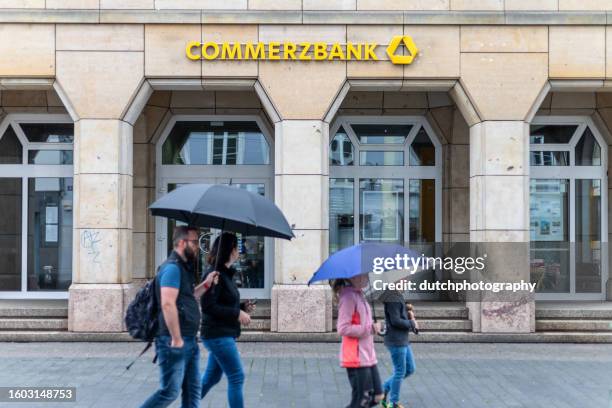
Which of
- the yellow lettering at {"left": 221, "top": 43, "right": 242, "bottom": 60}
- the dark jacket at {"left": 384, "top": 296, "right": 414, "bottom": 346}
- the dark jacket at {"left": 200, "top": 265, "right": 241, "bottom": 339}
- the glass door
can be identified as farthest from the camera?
the glass door

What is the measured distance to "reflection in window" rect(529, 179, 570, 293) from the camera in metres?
14.8

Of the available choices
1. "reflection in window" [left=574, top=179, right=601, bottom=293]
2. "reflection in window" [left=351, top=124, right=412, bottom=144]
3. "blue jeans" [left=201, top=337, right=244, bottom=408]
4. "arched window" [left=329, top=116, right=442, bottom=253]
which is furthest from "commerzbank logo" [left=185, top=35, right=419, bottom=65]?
"blue jeans" [left=201, top=337, right=244, bottom=408]

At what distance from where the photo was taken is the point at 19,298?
14.3 meters

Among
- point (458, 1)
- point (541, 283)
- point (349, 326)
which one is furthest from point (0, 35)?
point (541, 283)

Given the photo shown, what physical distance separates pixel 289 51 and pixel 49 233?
6.22 meters

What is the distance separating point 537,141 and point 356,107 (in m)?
3.76

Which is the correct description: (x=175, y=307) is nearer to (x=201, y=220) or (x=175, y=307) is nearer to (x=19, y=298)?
(x=201, y=220)

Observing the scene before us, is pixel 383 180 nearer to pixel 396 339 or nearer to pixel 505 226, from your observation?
pixel 505 226

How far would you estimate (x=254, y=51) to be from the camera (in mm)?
12102

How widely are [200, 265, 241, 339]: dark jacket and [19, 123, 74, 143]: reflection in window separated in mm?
9022

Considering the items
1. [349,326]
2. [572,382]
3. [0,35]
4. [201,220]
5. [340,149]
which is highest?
[0,35]

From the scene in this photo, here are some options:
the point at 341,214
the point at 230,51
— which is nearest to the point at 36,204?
the point at 230,51

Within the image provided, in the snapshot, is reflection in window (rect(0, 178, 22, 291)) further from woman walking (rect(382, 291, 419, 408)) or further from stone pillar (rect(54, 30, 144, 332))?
woman walking (rect(382, 291, 419, 408))

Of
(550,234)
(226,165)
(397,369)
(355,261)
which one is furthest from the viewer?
(550,234)
